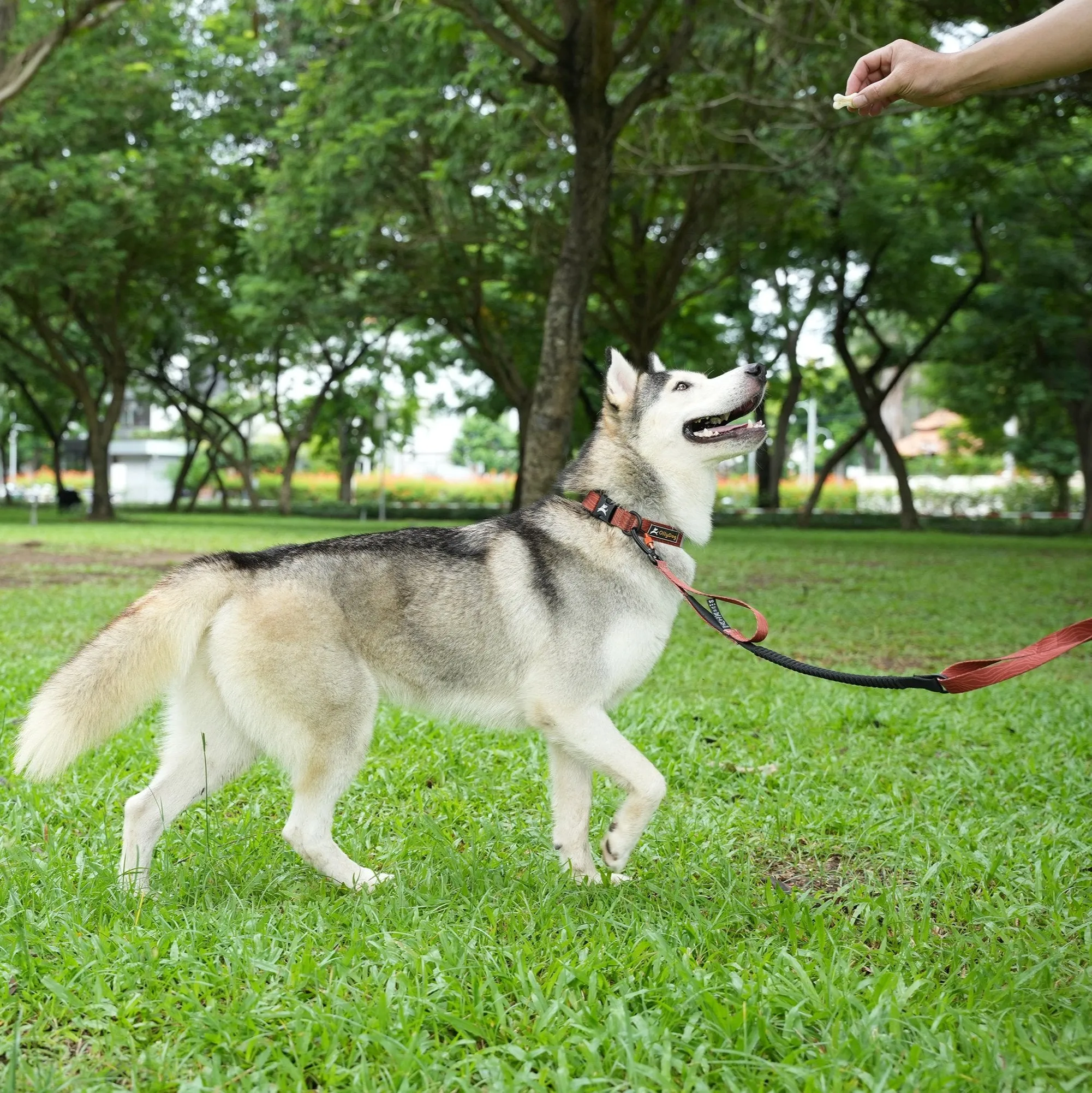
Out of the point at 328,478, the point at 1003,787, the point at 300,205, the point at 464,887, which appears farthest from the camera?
the point at 328,478

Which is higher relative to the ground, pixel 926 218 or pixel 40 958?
pixel 926 218

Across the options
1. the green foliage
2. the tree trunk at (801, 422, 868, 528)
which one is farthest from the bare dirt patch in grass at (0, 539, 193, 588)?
the green foliage

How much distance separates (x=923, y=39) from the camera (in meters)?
16.7

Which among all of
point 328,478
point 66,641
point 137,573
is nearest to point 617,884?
point 66,641

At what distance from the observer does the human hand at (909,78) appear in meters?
2.71

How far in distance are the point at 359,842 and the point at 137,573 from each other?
12063 mm

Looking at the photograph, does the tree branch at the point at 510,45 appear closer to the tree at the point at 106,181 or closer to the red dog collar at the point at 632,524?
the red dog collar at the point at 632,524

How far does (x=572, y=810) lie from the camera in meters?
4.07

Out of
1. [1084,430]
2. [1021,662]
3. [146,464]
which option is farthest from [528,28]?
[146,464]

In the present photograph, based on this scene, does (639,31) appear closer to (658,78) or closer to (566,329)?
(658,78)

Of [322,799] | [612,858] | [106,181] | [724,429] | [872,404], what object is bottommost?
[612,858]

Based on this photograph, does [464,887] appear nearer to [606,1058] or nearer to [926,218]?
[606,1058]

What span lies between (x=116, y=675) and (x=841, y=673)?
224cm

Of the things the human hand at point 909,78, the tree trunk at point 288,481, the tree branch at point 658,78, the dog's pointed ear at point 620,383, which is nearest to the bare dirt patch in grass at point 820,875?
the dog's pointed ear at point 620,383
